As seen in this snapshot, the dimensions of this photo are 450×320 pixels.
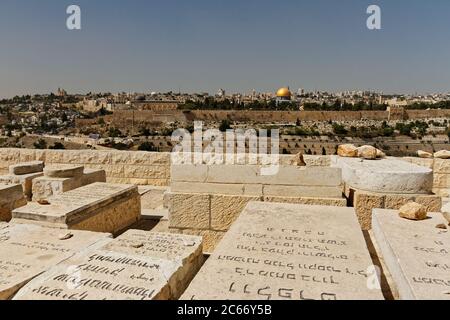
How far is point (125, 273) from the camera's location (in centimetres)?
223

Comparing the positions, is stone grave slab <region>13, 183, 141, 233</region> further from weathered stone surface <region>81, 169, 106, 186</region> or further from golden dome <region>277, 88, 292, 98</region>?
golden dome <region>277, 88, 292, 98</region>

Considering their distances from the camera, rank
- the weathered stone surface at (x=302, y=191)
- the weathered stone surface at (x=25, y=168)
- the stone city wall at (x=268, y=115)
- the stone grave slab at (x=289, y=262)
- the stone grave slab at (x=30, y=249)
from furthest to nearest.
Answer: the stone city wall at (x=268, y=115) < the weathered stone surface at (x=25, y=168) < the weathered stone surface at (x=302, y=191) < the stone grave slab at (x=30, y=249) < the stone grave slab at (x=289, y=262)

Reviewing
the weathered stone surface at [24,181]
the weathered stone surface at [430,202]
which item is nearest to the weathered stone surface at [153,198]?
the weathered stone surface at [24,181]

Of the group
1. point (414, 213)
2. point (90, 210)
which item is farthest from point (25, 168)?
point (414, 213)

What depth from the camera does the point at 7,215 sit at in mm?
4844

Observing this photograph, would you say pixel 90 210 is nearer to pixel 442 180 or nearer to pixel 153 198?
pixel 153 198

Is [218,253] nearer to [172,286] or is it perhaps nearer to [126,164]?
[172,286]

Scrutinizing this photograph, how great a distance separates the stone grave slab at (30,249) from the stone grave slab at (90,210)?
0.25 meters

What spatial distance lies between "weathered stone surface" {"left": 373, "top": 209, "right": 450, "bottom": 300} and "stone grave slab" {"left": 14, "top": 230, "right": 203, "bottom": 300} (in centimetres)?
128

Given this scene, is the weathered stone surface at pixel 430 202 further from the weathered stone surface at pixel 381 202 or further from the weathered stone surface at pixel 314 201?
the weathered stone surface at pixel 314 201

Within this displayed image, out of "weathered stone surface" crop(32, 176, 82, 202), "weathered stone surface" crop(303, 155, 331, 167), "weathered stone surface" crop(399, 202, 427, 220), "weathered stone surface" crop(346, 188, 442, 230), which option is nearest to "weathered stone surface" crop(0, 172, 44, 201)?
"weathered stone surface" crop(32, 176, 82, 202)

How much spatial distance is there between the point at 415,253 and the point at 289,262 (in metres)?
0.81

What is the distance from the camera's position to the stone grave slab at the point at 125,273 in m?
1.99
